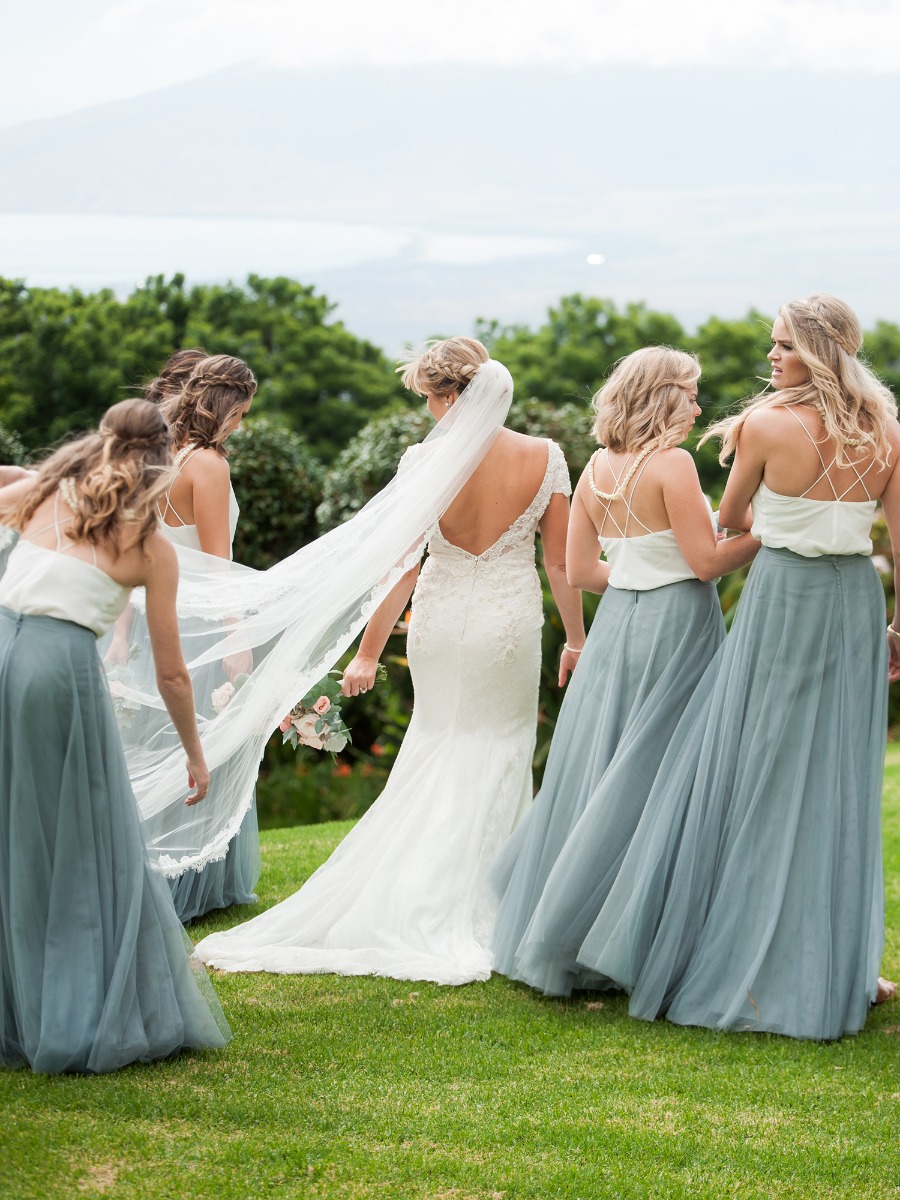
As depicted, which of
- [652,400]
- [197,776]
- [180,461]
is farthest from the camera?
[180,461]

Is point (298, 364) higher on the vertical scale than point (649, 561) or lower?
higher

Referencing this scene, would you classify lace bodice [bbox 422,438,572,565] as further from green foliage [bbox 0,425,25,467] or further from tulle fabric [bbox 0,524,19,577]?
green foliage [bbox 0,425,25,467]

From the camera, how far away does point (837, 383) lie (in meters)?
4.10

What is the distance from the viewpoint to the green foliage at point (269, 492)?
35.2 feet

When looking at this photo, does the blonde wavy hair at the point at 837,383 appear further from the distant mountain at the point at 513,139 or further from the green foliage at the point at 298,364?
the distant mountain at the point at 513,139

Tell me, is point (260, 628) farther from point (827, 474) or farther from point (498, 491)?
point (827, 474)

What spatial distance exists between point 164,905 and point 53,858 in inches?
14.3

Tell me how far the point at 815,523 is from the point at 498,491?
52.2 inches

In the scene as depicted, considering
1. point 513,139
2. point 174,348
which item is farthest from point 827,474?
point 513,139

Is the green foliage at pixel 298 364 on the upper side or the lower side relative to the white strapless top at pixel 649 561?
upper

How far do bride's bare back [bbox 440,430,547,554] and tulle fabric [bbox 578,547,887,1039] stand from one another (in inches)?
42.6

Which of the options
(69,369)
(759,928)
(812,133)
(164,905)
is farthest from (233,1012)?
(812,133)

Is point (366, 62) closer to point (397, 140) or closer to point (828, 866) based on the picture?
point (397, 140)

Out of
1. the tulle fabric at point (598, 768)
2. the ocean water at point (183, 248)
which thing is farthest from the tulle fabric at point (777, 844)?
the ocean water at point (183, 248)
